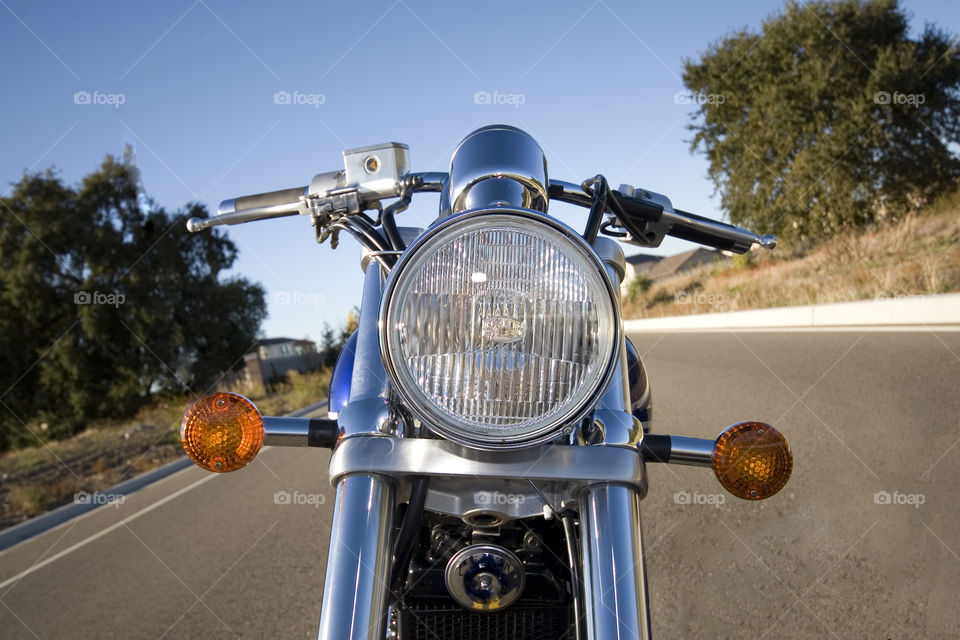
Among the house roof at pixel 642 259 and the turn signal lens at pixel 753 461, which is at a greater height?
the house roof at pixel 642 259

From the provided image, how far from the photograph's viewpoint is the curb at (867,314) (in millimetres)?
9266

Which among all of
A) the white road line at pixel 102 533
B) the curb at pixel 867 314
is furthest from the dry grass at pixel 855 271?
the white road line at pixel 102 533

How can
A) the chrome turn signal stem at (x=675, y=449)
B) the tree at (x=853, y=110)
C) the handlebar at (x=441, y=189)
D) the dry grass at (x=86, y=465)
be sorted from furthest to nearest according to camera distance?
the tree at (x=853, y=110) < the dry grass at (x=86, y=465) < the handlebar at (x=441, y=189) < the chrome turn signal stem at (x=675, y=449)

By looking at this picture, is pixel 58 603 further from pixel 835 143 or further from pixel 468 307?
pixel 835 143

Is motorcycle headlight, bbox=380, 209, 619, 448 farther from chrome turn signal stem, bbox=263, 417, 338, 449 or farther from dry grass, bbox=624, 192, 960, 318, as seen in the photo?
dry grass, bbox=624, 192, 960, 318

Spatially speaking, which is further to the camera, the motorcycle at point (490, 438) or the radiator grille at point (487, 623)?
the radiator grille at point (487, 623)

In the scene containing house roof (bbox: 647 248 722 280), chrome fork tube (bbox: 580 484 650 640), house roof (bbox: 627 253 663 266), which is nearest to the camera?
chrome fork tube (bbox: 580 484 650 640)

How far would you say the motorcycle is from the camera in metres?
1.32

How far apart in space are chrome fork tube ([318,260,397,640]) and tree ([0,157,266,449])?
88.9 feet

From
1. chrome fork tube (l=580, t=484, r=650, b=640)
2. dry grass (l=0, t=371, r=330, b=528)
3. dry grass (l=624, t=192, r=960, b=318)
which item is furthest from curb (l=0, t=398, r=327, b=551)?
dry grass (l=624, t=192, r=960, b=318)

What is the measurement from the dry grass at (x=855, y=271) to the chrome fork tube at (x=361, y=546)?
36.4ft

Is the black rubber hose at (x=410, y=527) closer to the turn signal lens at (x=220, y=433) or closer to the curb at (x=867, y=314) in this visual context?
the turn signal lens at (x=220, y=433)

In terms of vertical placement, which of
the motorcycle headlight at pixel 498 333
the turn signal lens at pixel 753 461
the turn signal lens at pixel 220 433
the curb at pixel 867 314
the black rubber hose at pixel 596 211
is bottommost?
the turn signal lens at pixel 753 461

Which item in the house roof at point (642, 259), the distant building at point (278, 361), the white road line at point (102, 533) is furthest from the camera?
the house roof at point (642, 259)
